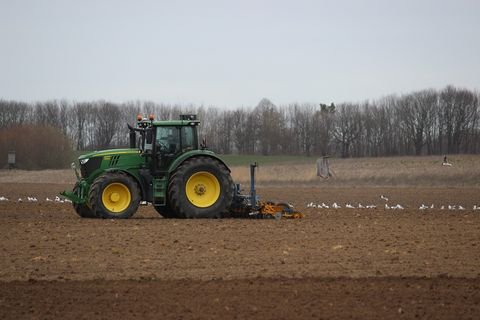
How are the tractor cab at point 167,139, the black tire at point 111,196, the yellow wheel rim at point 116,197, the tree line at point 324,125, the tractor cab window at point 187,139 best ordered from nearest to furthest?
the black tire at point 111,196 < the yellow wheel rim at point 116,197 < the tractor cab at point 167,139 < the tractor cab window at point 187,139 < the tree line at point 324,125

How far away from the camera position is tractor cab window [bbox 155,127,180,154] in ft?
65.8

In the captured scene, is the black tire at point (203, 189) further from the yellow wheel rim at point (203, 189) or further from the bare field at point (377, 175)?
the bare field at point (377, 175)

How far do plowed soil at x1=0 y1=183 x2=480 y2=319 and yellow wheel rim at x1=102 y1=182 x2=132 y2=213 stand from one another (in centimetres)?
45

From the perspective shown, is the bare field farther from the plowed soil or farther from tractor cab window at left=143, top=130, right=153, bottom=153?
tractor cab window at left=143, top=130, right=153, bottom=153

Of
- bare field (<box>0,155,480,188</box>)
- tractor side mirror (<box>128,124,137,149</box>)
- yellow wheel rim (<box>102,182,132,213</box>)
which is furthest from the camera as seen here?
bare field (<box>0,155,480,188</box>)

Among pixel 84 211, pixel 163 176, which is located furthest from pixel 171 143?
pixel 84 211

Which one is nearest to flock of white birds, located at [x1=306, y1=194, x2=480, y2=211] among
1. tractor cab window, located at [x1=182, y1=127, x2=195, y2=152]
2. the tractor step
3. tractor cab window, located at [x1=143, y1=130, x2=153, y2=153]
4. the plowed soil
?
the plowed soil

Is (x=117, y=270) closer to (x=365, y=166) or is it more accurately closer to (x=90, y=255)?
(x=90, y=255)

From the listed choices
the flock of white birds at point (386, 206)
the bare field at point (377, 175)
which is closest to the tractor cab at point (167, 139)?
the flock of white birds at point (386, 206)

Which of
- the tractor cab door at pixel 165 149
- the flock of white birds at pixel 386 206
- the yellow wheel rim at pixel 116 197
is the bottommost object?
the flock of white birds at pixel 386 206

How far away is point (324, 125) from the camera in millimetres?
83375

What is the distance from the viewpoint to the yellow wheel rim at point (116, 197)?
1948 centimetres

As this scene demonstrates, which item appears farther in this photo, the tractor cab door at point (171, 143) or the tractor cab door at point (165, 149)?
the tractor cab door at point (171, 143)

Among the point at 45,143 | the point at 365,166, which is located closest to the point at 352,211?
the point at 365,166
